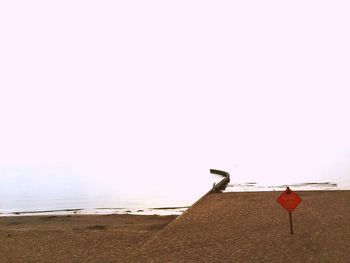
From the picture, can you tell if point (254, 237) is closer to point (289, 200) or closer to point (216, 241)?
point (216, 241)

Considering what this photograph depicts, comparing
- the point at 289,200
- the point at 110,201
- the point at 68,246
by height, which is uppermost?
the point at 110,201

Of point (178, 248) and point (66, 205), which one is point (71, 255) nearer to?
point (178, 248)

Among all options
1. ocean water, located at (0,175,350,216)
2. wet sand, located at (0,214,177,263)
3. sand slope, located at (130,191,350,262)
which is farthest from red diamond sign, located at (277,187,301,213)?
ocean water, located at (0,175,350,216)

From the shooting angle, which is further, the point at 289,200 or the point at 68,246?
the point at 68,246

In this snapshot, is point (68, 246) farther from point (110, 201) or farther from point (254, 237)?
point (110, 201)

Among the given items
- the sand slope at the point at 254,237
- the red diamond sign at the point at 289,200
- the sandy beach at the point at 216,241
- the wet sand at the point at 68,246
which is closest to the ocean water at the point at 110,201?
the sand slope at the point at 254,237

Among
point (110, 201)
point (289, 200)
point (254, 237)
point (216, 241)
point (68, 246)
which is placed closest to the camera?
point (289, 200)

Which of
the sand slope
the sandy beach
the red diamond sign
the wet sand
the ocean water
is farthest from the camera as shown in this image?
the ocean water

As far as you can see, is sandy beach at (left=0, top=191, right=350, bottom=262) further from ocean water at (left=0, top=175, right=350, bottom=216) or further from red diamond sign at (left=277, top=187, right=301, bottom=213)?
ocean water at (left=0, top=175, right=350, bottom=216)

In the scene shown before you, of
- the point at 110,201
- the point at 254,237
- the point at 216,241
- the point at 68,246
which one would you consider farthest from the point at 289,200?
the point at 110,201

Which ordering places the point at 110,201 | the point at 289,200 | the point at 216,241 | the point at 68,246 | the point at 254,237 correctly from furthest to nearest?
the point at 110,201
the point at 68,246
the point at 254,237
the point at 216,241
the point at 289,200

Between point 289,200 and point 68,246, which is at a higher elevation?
point 289,200

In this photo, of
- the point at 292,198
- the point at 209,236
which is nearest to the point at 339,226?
the point at 292,198

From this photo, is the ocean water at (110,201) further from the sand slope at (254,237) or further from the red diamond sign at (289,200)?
the red diamond sign at (289,200)
